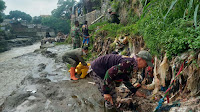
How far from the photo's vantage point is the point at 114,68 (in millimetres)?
2176

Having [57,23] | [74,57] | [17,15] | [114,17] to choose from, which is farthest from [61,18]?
[74,57]

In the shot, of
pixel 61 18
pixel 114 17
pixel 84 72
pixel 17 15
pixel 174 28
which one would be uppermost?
pixel 17 15

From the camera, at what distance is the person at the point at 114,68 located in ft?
A: 7.03

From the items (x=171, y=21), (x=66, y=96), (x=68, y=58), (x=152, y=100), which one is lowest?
(x=66, y=96)

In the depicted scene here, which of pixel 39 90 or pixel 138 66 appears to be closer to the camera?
pixel 138 66

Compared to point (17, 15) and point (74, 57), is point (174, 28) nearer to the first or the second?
point (74, 57)

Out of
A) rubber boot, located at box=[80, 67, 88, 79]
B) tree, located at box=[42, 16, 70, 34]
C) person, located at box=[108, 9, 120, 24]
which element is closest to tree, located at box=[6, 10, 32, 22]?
tree, located at box=[42, 16, 70, 34]

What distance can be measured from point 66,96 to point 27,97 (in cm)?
89

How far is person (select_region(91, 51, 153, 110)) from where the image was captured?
2.14 meters

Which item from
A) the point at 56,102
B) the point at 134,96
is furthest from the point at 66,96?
the point at 134,96

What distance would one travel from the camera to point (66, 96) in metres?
3.36

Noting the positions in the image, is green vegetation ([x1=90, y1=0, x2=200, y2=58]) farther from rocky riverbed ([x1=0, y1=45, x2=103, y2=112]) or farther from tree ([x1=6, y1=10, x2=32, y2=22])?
tree ([x1=6, y1=10, x2=32, y2=22])

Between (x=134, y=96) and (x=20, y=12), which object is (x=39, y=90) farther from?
(x=20, y=12)

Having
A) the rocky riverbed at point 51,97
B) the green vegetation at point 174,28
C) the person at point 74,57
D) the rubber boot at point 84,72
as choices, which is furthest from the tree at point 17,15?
the green vegetation at point 174,28
